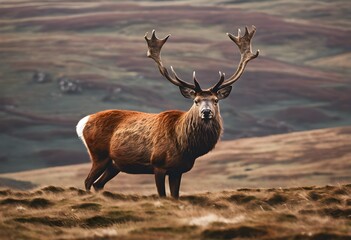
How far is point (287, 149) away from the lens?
605ft

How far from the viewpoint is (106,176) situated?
70.8 feet

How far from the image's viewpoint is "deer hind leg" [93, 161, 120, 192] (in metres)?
21.6

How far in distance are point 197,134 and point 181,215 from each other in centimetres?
450

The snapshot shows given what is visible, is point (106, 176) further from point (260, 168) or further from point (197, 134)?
point (260, 168)

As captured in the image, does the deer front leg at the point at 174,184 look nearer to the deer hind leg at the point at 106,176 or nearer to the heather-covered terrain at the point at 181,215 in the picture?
the heather-covered terrain at the point at 181,215

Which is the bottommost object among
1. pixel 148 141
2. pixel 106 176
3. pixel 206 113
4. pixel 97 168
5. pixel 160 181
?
pixel 106 176

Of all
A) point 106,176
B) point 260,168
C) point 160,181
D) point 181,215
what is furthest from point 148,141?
point 260,168

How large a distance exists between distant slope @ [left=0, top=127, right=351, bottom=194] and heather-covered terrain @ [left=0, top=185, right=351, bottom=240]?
4490 inches

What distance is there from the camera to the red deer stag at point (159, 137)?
64.4 feet

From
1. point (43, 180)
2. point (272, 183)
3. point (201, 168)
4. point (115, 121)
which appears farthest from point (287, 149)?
point (115, 121)

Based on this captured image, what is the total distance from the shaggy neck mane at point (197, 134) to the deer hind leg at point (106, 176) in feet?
8.29

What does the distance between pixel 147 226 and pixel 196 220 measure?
845 millimetres

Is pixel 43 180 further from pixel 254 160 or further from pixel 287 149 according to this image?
pixel 287 149

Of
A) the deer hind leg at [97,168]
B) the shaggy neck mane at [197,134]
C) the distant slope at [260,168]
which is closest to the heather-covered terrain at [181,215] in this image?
the shaggy neck mane at [197,134]
